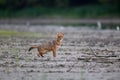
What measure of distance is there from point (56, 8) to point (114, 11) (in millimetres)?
7402

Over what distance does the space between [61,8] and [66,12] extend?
7.64 ft

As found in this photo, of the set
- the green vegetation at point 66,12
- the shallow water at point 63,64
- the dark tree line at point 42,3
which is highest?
the dark tree line at point 42,3

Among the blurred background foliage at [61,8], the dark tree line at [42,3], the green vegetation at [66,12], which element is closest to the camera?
the green vegetation at [66,12]

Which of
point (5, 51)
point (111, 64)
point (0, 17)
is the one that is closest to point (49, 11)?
point (0, 17)

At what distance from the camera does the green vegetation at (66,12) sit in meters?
51.7

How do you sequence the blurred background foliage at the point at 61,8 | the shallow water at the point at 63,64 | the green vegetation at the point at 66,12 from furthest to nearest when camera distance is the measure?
1. the blurred background foliage at the point at 61,8
2. the green vegetation at the point at 66,12
3. the shallow water at the point at 63,64

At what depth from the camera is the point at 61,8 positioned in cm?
5588

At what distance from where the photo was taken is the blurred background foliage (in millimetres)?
52031

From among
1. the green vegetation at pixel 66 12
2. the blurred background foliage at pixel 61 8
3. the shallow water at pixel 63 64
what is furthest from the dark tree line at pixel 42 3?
the shallow water at pixel 63 64

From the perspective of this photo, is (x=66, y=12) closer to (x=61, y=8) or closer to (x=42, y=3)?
(x=61, y=8)

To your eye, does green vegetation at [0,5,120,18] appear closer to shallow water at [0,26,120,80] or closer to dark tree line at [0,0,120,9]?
dark tree line at [0,0,120,9]

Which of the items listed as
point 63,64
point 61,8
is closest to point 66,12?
point 61,8

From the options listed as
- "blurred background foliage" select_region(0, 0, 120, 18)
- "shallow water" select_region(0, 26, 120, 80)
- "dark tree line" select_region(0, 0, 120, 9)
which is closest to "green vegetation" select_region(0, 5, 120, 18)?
"blurred background foliage" select_region(0, 0, 120, 18)

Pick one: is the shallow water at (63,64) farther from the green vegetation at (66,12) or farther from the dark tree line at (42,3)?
the dark tree line at (42,3)
